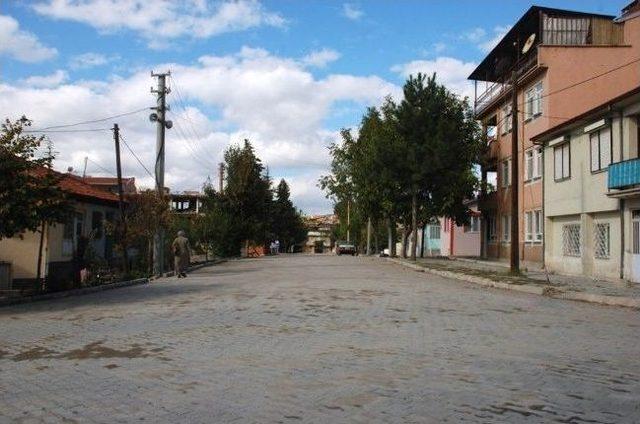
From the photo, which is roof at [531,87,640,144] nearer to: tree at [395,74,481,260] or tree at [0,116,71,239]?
tree at [395,74,481,260]

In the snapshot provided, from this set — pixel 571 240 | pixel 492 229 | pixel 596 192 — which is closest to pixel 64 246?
pixel 571 240

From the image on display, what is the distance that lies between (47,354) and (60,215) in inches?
310

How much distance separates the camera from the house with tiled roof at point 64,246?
1831 centimetres

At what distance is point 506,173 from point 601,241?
15014 millimetres

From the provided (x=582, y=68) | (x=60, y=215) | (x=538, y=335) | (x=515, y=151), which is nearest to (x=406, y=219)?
(x=582, y=68)

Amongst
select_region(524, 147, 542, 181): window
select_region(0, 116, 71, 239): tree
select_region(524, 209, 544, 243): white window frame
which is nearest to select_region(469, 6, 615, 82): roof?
select_region(524, 147, 542, 181): window

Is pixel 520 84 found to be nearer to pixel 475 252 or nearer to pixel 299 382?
pixel 475 252

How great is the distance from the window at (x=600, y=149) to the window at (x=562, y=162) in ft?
7.02

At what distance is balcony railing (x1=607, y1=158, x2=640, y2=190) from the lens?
1989 centimetres

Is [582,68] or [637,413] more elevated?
[582,68]

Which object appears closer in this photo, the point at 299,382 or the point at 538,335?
the point at 299,382

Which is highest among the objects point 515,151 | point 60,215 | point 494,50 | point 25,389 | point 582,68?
point 494,50

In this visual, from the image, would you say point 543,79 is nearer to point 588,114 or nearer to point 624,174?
point 588,114

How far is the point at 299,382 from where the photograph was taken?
6824 mm
